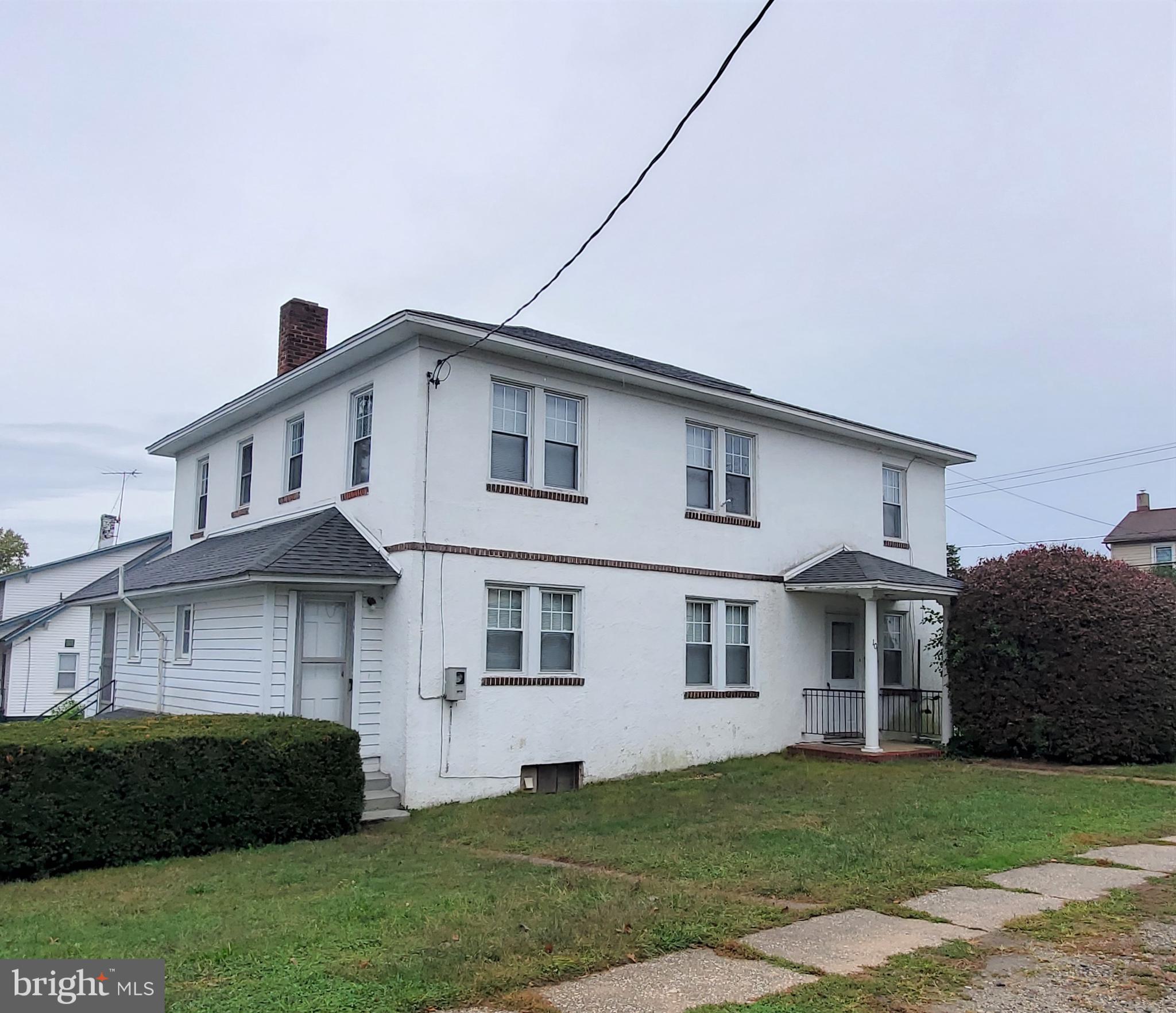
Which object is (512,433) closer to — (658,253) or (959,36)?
(658,253)

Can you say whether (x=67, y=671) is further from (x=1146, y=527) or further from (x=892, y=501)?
(x=1146, y=527)

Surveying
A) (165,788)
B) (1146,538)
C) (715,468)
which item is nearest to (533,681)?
(715,468)

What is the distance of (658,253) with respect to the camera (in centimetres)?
1247

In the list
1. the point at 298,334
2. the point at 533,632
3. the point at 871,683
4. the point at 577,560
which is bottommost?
the point at 871,683

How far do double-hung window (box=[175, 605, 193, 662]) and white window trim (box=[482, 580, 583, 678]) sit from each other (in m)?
5.12

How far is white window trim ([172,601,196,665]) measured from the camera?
50.1 ft

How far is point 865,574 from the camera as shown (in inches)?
647

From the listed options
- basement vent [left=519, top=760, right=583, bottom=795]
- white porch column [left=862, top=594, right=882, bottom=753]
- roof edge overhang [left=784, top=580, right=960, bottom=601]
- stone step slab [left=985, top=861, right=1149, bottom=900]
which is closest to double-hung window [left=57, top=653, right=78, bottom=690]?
basement vent [left=519, top=760, right=583, bottom=795]

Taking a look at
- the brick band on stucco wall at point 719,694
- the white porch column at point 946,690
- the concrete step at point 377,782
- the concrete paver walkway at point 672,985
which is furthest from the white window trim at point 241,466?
the concrete paver walkway at point 672,985

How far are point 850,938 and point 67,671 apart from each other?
31641mm

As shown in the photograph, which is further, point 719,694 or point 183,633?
point 719,694

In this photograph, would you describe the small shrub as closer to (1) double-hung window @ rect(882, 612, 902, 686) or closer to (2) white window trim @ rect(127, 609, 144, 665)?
(1) double-hung window @ rect(882, 612, 902, 686)

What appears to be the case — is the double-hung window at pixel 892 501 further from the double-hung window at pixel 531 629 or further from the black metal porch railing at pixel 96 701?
the black metal porch railing at pixel 96 701

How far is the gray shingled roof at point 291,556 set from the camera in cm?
1230
